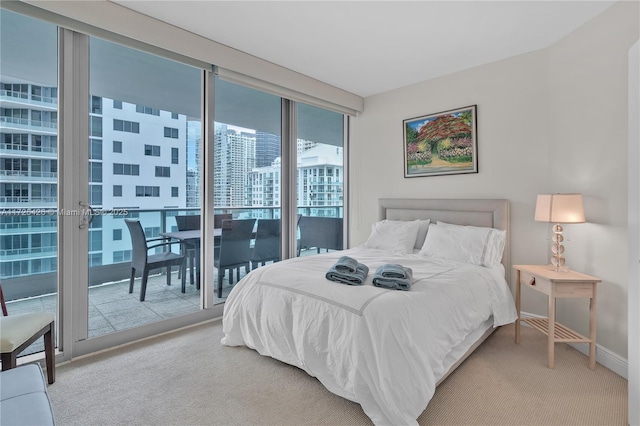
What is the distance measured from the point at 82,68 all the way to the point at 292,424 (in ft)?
9.72

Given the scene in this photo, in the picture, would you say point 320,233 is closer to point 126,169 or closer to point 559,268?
point 126,169

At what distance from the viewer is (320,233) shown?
4664mm

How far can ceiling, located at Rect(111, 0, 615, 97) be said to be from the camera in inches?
97.0

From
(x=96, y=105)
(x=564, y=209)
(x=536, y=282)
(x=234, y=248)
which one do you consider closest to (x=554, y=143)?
(x=564, y=209)

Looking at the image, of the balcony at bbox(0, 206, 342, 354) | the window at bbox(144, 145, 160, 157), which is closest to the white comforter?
the balcony at bbox(0, 206, 342, 354)

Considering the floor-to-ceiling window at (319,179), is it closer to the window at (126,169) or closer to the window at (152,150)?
the window at (152,150)

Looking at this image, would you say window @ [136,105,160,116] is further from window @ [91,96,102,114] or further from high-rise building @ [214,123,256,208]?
high-rise building @ [214,123,256,208]

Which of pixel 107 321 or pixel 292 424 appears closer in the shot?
pixel 292 424

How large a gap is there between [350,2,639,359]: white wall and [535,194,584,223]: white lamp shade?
23cm

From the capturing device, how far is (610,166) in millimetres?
2445

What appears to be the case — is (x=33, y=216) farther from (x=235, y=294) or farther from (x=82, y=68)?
(x=235, y=294)

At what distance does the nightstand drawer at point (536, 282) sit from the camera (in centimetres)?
243

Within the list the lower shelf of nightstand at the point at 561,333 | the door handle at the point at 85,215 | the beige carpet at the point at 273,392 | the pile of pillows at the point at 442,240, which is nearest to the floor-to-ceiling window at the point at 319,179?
the pile of pillows at the point at 442,240

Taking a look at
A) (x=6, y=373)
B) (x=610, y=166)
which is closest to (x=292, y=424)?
(x=6, y=373)
